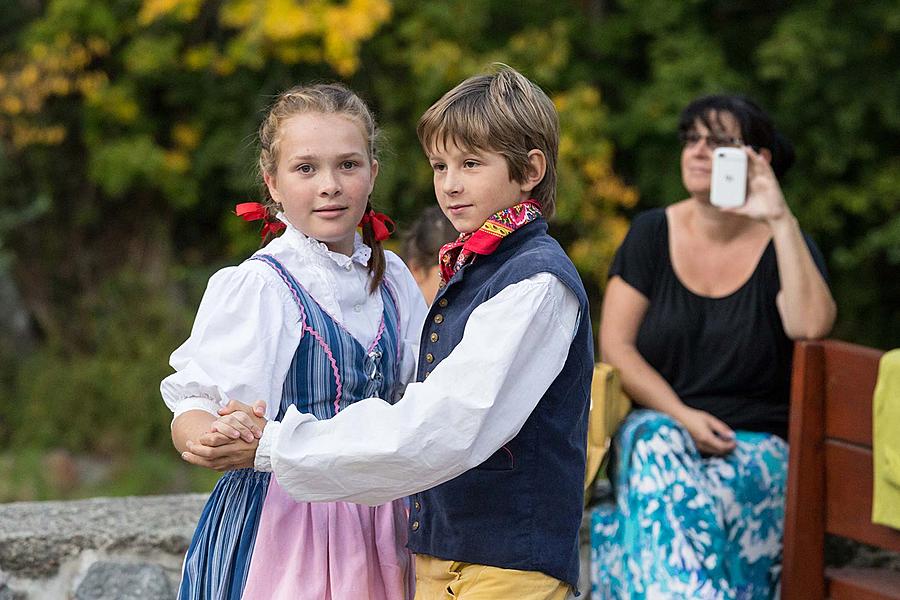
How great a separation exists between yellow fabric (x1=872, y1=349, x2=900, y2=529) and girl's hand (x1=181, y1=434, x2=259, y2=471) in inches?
56.8

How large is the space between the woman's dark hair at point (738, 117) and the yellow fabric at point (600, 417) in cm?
85

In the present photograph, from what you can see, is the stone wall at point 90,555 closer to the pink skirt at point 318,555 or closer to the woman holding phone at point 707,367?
the pink skirt at point 318,555

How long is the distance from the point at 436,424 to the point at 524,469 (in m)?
0.23

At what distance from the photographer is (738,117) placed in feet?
10.9

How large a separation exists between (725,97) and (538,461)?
5.87 feet

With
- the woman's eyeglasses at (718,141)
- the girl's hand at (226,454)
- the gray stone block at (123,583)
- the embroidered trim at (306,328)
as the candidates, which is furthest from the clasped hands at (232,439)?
the woman's eyeglasses at (718,141)

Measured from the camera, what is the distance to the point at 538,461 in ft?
6.21

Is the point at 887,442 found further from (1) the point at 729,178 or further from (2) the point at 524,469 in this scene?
(2) the point at 524,469

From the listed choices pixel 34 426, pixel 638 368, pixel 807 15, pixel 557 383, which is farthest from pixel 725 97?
pixel 34 426

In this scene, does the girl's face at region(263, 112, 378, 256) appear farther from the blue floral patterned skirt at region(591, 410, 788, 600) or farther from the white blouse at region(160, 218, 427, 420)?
the blue floral patterned skirt at region(591, 410, 788, 600)

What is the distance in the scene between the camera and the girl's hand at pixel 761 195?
3.16 meters

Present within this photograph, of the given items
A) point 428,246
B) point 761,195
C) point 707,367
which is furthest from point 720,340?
point 428,246

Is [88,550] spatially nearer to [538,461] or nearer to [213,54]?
[538,461]

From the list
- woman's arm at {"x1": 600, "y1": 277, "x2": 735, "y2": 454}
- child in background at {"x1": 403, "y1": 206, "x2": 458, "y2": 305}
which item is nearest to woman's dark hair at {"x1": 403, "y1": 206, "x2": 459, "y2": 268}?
child in background at {"x1": 403, "y1": 206, "x2": 458, "y2": 305}
